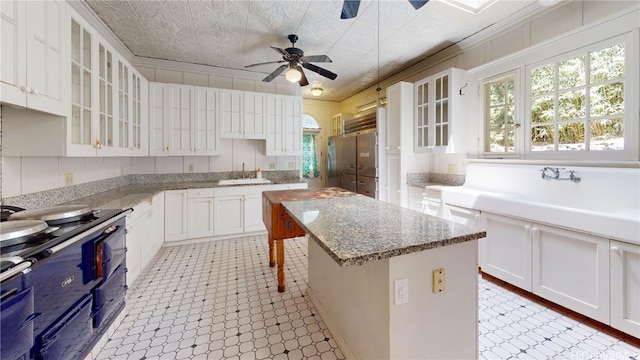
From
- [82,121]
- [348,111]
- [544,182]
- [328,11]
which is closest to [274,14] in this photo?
[328,11]

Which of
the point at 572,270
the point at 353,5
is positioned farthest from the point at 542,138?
the point at 353,5

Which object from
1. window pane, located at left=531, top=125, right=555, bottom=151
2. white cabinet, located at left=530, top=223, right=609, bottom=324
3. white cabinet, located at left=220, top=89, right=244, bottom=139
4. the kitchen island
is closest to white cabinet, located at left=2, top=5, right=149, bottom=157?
white cabinet, located at left=220, top=89, right=244, bottom=139

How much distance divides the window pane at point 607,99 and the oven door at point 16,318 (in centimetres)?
387

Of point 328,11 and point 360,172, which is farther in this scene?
point 360,172

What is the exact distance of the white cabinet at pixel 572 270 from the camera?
1.73m

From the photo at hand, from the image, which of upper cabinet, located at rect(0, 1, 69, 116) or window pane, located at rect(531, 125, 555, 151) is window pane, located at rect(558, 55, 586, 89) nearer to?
window pane, located at rect(531, 125, 555, 151)

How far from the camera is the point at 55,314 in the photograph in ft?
3.98

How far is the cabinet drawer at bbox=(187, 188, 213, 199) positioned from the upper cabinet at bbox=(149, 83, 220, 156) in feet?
2.19

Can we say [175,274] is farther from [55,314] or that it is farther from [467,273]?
[467,273]

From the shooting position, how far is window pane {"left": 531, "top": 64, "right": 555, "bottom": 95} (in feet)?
8.15

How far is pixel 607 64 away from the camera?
211 cm

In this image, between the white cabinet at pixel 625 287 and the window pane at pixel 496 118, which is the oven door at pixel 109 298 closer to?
the white cabinet at pixel 625 287

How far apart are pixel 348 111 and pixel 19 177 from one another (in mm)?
5591

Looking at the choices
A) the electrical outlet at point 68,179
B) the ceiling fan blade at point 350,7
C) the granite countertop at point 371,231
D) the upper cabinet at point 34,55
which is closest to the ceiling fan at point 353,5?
the ceiling fan blade at point 350,7
